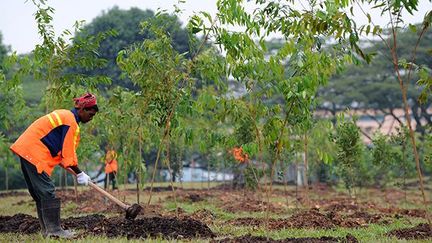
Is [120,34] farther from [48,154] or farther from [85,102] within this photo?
[48,154]

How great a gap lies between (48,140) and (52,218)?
41.5 inches

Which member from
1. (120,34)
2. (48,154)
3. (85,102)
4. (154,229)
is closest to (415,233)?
(154,229)

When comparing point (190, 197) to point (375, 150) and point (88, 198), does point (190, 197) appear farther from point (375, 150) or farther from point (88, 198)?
point (375, 150)

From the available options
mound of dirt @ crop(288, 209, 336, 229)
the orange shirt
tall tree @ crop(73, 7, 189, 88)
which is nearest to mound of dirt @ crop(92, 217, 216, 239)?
mound of dirt @ crop(288, 209, 336, 229)

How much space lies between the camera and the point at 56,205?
8008mm

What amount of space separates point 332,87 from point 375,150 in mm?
20632

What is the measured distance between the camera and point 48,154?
26.2 feet

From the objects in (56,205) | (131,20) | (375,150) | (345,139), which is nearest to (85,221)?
(56,205)

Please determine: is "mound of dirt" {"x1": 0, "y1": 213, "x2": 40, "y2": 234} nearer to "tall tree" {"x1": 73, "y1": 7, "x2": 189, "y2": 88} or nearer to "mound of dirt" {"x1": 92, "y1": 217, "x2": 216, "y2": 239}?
"mound of dirt" {"x1": 92, "y1": 217, "x2": 216, "y2": 239}

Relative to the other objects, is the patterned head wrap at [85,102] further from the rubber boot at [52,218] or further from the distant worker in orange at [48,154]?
the rubber boot at [52,218]

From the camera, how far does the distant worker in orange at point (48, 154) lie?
25.8 ft

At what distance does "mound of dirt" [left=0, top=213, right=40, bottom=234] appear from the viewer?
8.96m

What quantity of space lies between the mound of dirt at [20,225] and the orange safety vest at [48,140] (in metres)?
1.47

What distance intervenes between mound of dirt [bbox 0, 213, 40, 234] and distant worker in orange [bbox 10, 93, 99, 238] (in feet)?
3.19
